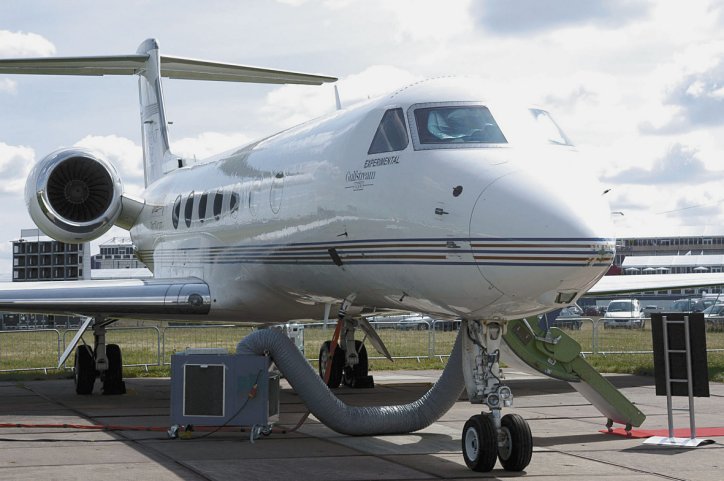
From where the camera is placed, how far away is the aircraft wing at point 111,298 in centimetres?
1418

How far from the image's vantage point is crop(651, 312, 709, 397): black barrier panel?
10523 millimetres

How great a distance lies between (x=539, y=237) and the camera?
8086 millimetres

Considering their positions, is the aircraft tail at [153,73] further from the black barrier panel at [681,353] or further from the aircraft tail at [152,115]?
the black barrier panel at [681,353]

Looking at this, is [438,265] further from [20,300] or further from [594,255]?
[20,300]

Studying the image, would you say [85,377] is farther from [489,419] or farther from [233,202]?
[489,419]

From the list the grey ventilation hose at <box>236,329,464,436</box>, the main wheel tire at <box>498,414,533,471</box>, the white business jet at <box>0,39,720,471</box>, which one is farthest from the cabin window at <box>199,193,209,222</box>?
the main wheel tire at <box>498,414,533,471</box>

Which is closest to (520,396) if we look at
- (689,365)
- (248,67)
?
(689,365)

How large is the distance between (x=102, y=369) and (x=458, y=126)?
891 centimetres

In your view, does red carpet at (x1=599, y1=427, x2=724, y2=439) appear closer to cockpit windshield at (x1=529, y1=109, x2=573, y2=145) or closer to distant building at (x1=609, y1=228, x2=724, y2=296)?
cockpit windshield at (x1=529, y1=109, x2=573, y2=145)

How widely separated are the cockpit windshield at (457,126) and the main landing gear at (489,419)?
161cm

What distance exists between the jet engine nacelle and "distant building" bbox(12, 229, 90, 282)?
1499 inches

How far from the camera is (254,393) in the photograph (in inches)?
431

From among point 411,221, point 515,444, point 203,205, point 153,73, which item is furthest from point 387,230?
point 153,73

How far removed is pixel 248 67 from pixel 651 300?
190 feet
